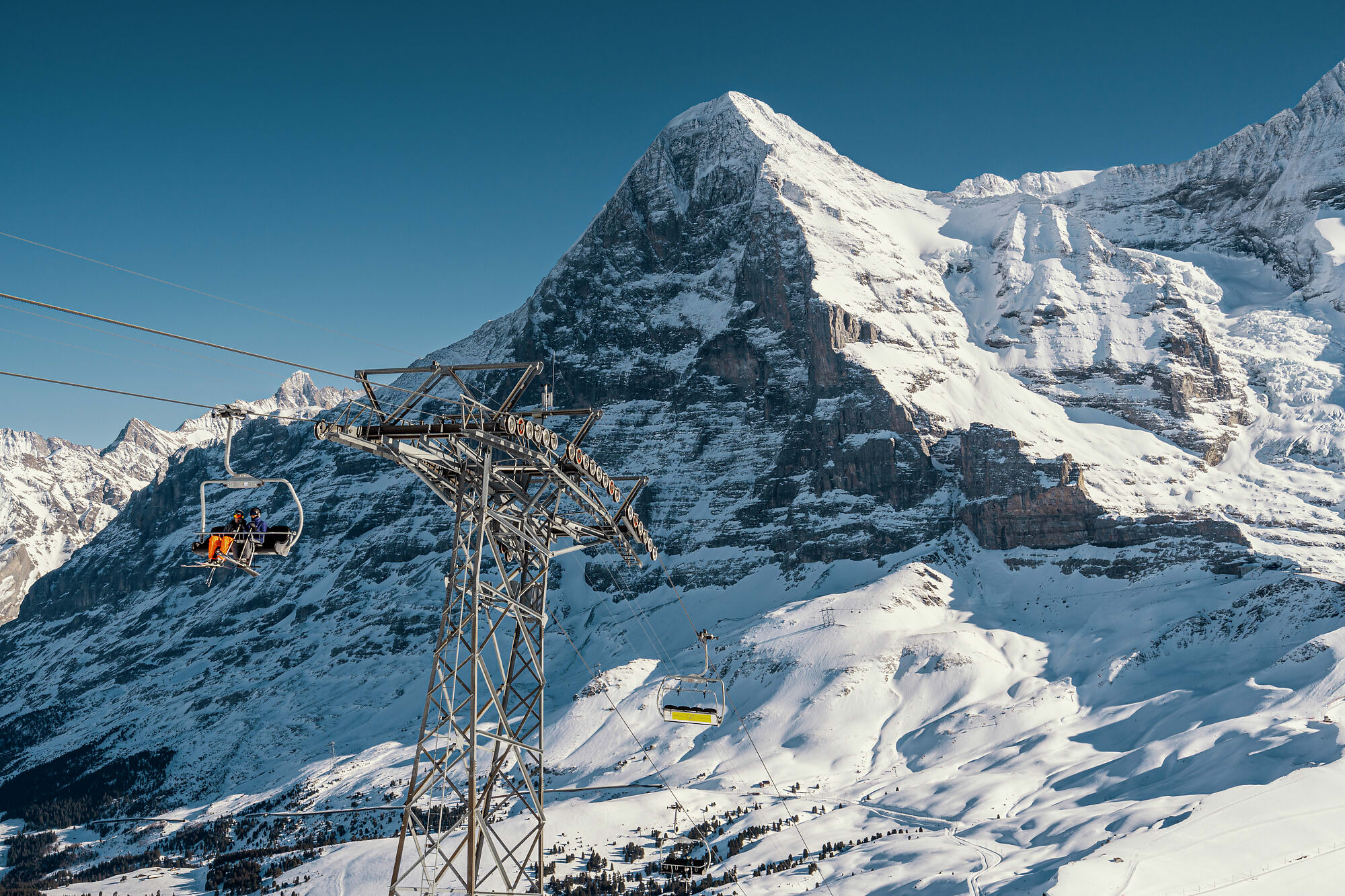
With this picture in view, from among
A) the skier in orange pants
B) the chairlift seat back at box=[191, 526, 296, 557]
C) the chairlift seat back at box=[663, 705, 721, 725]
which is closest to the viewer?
the skier in orange pants

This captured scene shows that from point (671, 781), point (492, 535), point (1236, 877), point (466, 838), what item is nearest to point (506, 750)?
point (466, 838)

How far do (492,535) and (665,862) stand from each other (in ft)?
161

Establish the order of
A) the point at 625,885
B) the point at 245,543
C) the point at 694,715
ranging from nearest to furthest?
the point at 245,543 → the point at 694,715 → the point at 625,885

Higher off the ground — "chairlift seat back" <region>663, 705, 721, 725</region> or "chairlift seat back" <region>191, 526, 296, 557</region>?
"chairlift seat back" <region>191, 526, 296, 557</region>

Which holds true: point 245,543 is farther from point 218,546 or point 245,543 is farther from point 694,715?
point 694,715

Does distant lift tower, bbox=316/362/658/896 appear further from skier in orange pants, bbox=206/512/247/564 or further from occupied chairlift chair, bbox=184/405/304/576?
skier in orange pants, bbox=206/512/247/564

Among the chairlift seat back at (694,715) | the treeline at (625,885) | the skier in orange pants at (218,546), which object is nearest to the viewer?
the skier in orange pants at (218,546)

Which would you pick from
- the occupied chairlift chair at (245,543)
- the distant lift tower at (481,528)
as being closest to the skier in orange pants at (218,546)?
the occupied chairlift chair at (245,543)

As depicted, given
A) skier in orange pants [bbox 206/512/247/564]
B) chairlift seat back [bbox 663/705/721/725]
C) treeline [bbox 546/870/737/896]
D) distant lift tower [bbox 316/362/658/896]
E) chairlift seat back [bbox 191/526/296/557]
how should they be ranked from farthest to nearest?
treeline [bbox 546/870/737/896] < chairlift seat back [bbox 663/705/721/725] < distant lift tower [bbox 316/362/658/896] < chairlift seat back [bbox 191/526/296/557] < skier in orange pants [bbox 206/512/247/564]

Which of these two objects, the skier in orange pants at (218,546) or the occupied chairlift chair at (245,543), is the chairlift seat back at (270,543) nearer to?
the occupied chairlift chair at (245,543)

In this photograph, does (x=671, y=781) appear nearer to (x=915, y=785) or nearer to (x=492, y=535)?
(x=915, y=785)

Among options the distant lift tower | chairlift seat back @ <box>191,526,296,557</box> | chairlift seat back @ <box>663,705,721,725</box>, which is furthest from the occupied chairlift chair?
chairlift seat back @ <box>663,705,721,725</box>

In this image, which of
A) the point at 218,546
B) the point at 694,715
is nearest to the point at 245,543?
the point at 218,546

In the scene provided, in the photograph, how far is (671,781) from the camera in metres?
192
